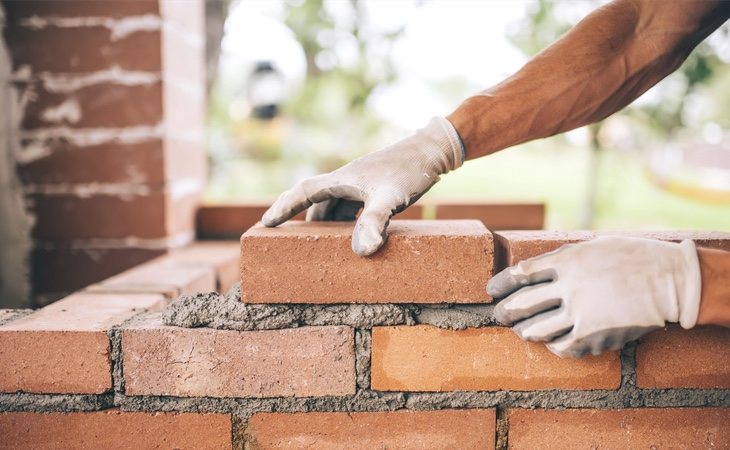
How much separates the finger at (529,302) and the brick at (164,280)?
0.87 m

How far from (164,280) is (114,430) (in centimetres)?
50

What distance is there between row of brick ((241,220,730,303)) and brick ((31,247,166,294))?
100 cm

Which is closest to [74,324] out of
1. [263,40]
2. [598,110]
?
[598,110]

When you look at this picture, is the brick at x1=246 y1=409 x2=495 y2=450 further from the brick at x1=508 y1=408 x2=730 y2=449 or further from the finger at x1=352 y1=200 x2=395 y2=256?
the finger at x1=352 y1=200 x2=395 y2=256

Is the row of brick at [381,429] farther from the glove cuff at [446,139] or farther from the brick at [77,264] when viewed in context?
the brick at [77,264]

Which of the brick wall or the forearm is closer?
the forearm

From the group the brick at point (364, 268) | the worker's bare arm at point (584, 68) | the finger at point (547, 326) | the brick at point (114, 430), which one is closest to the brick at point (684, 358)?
the finger at point (547, 326)

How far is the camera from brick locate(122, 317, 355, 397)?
3.59 ft

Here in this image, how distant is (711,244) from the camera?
111 cm

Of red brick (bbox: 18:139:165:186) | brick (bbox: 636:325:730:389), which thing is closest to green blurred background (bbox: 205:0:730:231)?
red brick (bbox: 18:139:165:186)

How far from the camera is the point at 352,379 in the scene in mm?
1110

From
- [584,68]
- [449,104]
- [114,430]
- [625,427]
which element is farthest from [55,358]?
[449,104]

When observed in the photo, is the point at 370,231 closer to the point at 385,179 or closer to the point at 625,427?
the point at 385,179

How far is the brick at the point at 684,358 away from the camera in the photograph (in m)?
1.10
